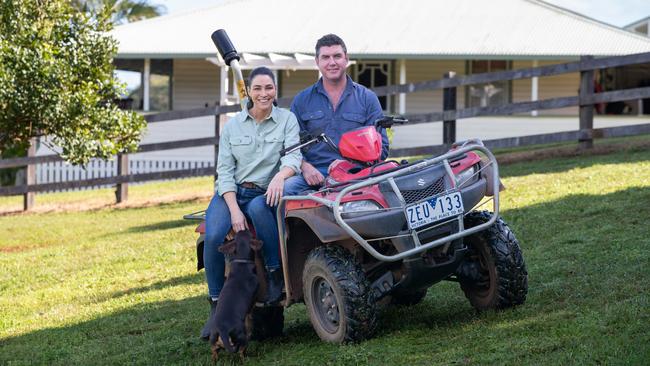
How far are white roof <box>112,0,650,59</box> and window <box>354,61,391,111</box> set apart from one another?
52.8 inches

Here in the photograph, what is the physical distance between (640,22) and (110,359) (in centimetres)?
3318

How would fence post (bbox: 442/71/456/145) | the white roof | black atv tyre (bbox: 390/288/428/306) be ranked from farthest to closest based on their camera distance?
the white roof, fence post (bbox: 442/71/456/145), black atv tyre (bbox: 390/288/428/306)

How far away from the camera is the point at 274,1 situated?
33.8 m

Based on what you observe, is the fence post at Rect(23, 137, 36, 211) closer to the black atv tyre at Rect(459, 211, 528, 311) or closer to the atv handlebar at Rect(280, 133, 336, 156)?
the atv handlebar at Rect(280, 133, 336, 156)

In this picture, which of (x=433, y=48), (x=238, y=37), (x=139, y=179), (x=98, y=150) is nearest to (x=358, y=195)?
(x=98, y=150)

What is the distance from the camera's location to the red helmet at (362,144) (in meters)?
6.25

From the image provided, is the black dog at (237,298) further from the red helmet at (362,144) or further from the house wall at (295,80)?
the house wall at (295,80)

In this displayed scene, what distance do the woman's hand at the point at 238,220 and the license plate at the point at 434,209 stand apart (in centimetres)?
113

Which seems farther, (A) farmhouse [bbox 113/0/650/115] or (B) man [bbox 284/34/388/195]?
(A) farmhouse [bbox 113/0/650/115]

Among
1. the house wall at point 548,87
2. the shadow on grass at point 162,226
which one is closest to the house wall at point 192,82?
the house wall at point 548,87

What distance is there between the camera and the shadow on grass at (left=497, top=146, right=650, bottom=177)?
14.3 meters

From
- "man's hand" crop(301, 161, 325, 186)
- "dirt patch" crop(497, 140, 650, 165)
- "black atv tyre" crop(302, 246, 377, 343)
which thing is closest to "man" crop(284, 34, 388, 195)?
"man's hand" crop(301, 161, 325, 186)

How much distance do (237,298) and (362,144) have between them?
1.20 metres

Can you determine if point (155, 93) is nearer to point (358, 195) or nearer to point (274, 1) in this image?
point (274, 1)
